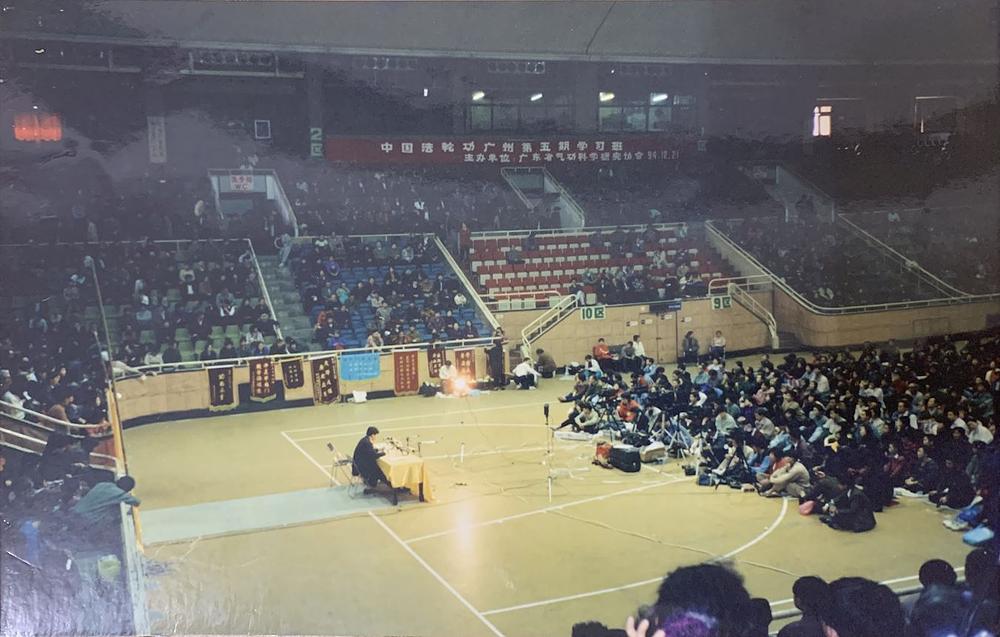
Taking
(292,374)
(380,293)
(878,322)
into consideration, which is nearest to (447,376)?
(380,293)

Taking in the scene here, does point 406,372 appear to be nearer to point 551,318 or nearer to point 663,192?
point 551,318

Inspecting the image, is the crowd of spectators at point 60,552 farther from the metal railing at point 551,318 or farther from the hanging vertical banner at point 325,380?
→ the metal railing at point 551,318

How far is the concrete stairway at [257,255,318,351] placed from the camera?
31.3 feet

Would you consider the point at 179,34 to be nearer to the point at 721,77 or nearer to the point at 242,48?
the point at 242,48

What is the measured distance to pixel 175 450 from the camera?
9172 mm

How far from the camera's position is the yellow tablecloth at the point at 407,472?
26.4ft

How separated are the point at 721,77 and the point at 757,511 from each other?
3841 mm

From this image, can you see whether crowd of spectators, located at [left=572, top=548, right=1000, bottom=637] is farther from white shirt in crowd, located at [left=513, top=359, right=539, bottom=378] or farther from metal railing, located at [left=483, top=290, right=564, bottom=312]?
white shirt in crowd, located at [left=513, top=359, right=539, bottom=378]

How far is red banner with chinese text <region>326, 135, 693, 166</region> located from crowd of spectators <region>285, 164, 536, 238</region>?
0.42ft

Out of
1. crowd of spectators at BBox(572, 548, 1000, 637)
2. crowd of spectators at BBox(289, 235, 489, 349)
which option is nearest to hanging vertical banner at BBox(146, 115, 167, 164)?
crowd of spectators at BBox(289, 235, 489, 349)

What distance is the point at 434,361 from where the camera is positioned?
35.0 ft

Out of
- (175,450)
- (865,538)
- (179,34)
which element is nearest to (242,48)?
(179,34)

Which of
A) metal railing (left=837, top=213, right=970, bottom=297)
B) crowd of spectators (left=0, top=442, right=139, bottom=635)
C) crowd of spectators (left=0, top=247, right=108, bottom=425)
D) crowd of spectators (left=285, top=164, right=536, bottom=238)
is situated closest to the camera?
crowd of spectators (left=0, top=442, right=139, bottom=635)

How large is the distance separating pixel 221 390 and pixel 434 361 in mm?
2450
